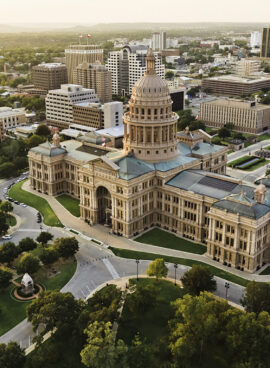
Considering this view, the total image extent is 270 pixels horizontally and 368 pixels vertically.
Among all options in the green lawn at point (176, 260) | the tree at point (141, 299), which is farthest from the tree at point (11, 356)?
the green lawn at point (176, 260)

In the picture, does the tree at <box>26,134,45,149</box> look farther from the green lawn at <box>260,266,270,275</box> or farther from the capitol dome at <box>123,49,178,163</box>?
the green lawn at <box>260,266,270,275</box>

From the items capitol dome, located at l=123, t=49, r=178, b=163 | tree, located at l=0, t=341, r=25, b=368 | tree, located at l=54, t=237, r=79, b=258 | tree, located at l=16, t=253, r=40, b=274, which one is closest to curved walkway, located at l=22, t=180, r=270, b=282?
tree, located at l=54, t=237, r=79, b=258

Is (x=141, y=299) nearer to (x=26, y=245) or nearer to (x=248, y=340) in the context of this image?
(x=248, y=340)

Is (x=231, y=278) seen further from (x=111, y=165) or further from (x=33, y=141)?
(x=33, y=141)

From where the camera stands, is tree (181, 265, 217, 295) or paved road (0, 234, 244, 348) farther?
paved road (0, 234, 244, 348)

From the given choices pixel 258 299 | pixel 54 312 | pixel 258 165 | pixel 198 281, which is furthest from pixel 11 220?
pixel 258 165

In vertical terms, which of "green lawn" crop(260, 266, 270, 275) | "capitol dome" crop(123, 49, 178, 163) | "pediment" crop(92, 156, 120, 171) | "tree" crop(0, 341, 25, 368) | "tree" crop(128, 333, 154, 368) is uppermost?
"capitol dome" crop(123, 49, 178, 163)
